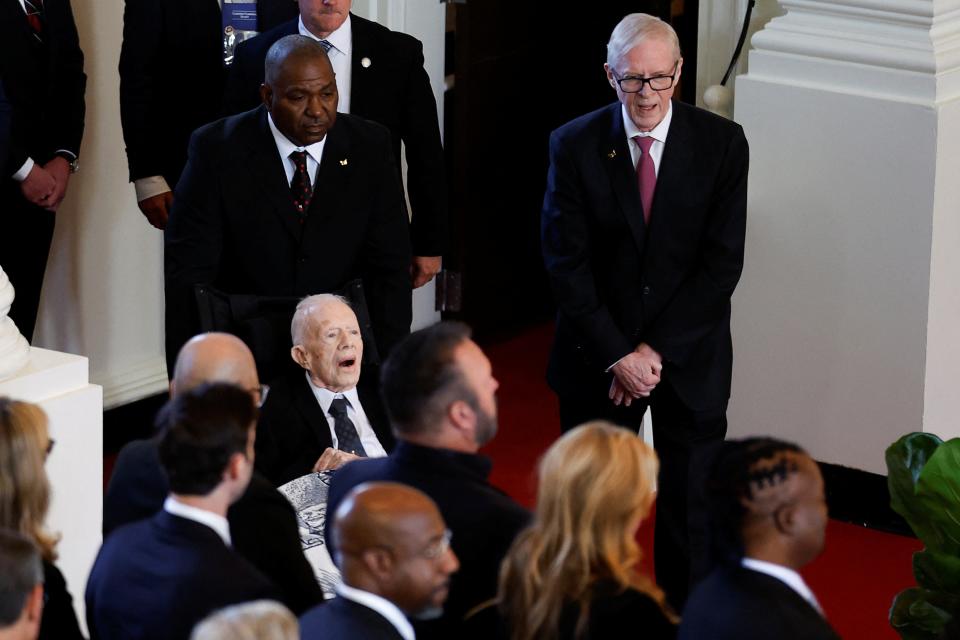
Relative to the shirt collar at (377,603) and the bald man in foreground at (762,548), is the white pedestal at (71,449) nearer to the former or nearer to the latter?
the shirt collar at (377,603)

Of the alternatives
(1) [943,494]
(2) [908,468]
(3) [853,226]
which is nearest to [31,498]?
(1) [943,494]

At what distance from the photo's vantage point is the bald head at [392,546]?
2.37 m

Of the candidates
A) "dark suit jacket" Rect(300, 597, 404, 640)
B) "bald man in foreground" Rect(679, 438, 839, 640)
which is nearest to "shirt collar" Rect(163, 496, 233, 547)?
"dark suit jacket" Rect(300, 597, 404, 640)

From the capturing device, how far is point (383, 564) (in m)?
2.37

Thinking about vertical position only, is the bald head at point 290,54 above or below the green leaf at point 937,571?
above

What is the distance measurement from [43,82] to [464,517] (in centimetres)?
305

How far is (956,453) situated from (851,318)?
5.24ft

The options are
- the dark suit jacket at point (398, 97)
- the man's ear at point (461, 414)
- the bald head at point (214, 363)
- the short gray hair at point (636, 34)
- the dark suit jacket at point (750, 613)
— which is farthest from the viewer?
the dark suit jacket at point (398, 97)

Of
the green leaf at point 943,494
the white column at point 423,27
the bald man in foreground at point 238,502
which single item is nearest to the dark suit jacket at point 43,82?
the white column at point 423,27

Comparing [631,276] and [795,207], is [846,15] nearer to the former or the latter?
[795,207]

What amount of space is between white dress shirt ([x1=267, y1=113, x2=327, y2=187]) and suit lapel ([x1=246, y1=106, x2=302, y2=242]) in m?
0.01

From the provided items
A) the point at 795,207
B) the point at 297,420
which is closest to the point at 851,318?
the point at 795,207

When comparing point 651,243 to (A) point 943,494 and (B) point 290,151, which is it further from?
(A) point 943,494

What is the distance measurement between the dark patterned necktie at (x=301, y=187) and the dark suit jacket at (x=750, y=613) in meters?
2.11
